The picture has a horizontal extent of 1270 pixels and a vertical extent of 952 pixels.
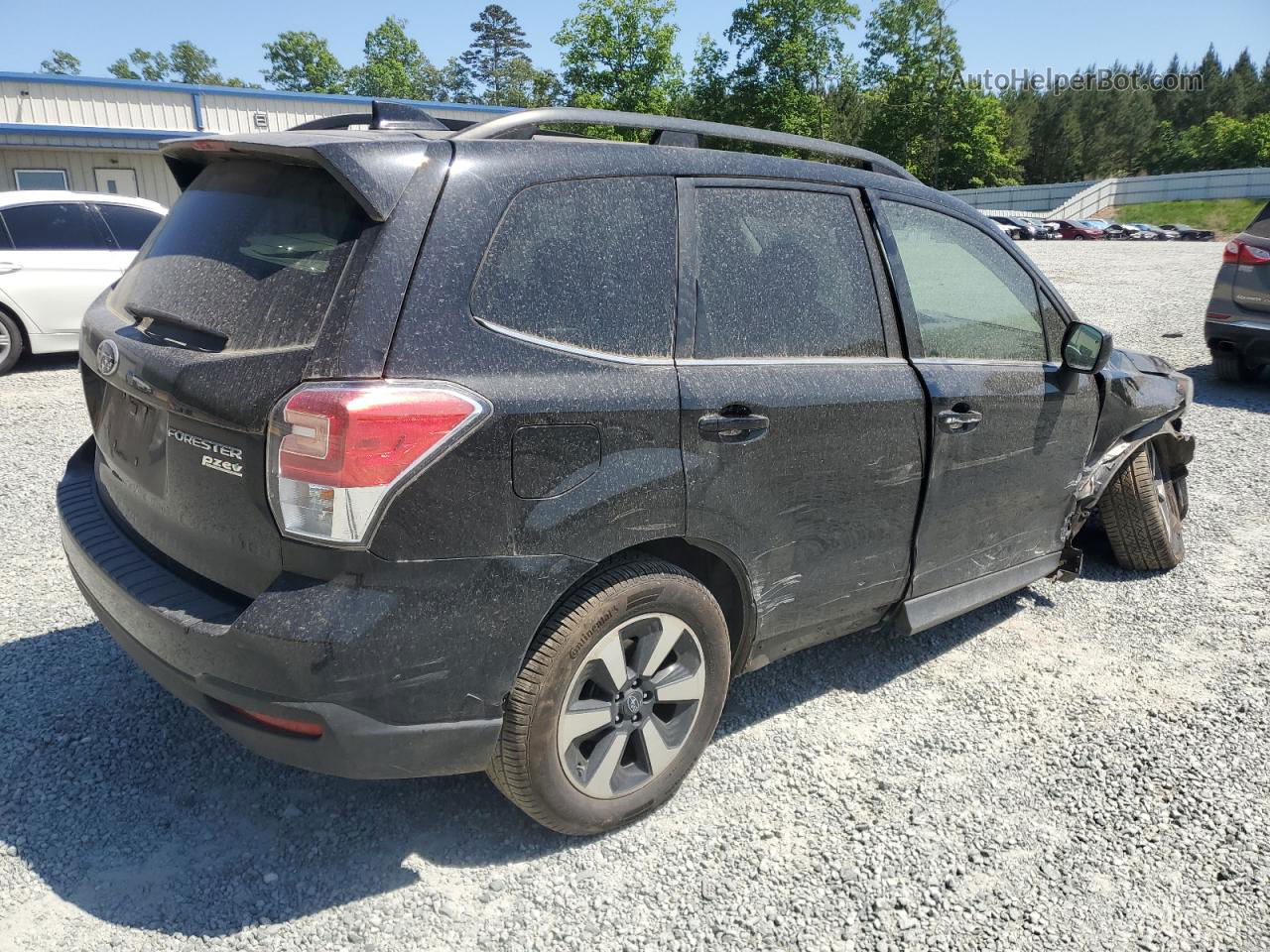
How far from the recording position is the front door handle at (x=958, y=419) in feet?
10.3

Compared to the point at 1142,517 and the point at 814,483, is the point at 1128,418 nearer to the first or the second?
the point at 1142,517

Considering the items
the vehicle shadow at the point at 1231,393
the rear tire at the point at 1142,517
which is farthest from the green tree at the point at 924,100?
the rear tire at the point at 1142,517

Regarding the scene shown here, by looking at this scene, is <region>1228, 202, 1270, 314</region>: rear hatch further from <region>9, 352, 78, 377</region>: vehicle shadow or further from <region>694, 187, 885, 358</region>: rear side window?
<region>9, 352, 78, 377</region>: vehicle shadow

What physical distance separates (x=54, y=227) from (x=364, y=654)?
882 centimetres

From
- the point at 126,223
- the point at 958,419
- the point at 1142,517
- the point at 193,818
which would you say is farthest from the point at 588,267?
the point at 126,223

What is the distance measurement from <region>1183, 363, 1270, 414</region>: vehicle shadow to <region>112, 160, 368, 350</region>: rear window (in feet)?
28.6

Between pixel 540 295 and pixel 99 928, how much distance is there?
1880 mm

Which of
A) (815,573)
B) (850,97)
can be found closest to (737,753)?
(815,573)

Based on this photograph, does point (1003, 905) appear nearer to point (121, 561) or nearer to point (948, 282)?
point (948, 282)

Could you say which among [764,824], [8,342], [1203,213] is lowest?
[764,824]

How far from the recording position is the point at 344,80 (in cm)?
9338

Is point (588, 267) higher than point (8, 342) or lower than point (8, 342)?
higher

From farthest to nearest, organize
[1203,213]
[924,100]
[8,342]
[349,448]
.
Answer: [924,100] → [1203,213] → [8,342] → [349,448]

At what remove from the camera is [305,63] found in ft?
304
